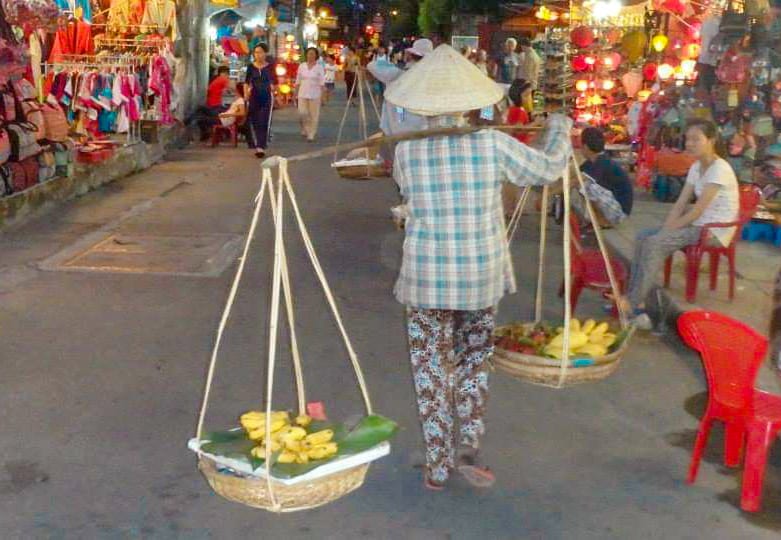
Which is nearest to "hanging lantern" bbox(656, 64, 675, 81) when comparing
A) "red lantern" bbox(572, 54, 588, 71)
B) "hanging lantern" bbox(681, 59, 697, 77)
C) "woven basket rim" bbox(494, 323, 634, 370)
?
"hanging lantern" bbox(681, 59, 697, 77)

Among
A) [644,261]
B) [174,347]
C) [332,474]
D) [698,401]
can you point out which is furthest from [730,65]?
[332,474]

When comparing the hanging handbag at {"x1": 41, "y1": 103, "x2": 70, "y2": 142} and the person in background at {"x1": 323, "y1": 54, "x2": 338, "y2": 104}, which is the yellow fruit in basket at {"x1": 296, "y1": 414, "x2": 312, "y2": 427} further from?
the person in background at {"x1": 323, "y1": 54, "x2": 338, "y2": 104}

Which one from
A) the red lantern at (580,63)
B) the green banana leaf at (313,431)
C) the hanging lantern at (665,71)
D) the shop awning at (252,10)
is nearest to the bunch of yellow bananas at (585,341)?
the green banana leaf at (313,431)

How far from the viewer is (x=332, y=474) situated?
12.7ft

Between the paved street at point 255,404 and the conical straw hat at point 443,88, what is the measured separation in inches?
68.2

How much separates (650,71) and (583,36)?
2472mm

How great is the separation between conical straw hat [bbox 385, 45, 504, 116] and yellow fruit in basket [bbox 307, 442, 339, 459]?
143 cm

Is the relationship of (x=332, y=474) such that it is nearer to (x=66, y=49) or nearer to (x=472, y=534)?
(x=472, y=534)

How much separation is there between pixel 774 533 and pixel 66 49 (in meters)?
13.5

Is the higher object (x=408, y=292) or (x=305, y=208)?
(x=408, y=292)

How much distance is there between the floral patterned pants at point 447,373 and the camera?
4504mm

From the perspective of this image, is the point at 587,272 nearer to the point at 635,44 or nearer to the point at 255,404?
the point at 255,404

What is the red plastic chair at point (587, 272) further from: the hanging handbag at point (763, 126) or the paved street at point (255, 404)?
the hanging handbag at point (763, 126)

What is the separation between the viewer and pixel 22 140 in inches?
440
